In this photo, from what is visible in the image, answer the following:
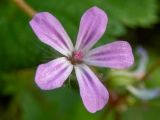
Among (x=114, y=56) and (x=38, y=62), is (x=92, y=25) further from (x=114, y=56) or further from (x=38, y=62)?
(x=38, y=62)

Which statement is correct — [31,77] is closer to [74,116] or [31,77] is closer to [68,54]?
[74,116]

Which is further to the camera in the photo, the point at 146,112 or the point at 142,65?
the point at 146,112

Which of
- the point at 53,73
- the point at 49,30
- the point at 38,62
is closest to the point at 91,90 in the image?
the point at 53,73

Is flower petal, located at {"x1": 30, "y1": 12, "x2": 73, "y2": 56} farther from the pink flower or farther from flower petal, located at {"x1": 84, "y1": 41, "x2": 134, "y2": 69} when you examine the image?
flower petal, located at {"x1": 84, "y1": 41, "x2": 134, "y2": 69}

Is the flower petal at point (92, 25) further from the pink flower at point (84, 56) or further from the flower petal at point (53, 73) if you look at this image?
the flower petal at point (53, 73)

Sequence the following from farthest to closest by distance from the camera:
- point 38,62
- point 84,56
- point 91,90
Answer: point 38,62 < point 84,56 < point 91,90

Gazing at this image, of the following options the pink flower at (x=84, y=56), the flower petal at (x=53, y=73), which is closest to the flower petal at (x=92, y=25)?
the pink flower at (x=84, y=56)

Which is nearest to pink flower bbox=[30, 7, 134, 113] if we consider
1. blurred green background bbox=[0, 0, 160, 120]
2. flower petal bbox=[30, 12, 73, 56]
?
flower petal bbox=[30, 12, 73, 56]

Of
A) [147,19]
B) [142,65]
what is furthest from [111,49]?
→ [147,19]
